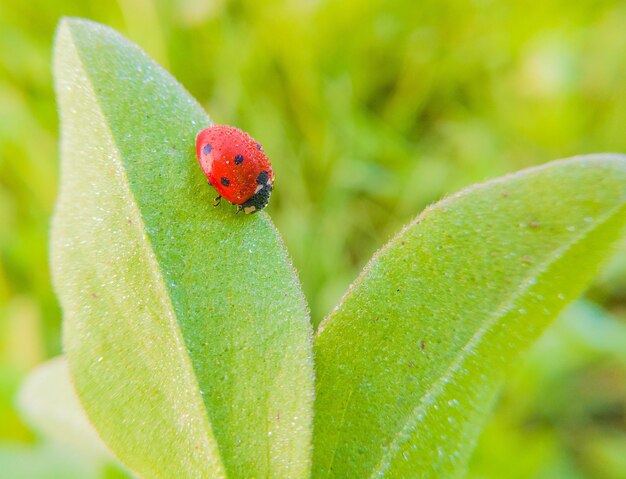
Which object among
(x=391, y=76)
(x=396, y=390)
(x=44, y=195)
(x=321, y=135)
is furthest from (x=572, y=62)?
(x=396, y=390)

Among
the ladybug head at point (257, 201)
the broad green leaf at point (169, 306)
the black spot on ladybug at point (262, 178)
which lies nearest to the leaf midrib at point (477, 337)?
the broad green leaf at point (169, 306)

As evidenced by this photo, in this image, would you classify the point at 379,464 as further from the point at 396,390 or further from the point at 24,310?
the point at 24,310

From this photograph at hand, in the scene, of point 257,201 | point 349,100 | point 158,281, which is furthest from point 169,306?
point 349,100

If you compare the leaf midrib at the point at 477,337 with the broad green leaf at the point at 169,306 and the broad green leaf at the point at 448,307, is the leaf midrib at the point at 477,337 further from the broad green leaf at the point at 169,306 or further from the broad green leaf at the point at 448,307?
the broad green leaf at the point at 169,306

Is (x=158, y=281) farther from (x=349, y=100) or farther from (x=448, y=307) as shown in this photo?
(x=349, y=100)

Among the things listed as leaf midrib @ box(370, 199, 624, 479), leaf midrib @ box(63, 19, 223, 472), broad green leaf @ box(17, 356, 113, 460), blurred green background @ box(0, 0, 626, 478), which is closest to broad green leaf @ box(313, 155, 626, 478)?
leaf midrib @ box(370, 199, 624, 479)

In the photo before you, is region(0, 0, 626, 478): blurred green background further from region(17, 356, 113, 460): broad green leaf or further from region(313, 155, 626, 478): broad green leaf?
region(313, 155, 626, 478): broad green leaf
